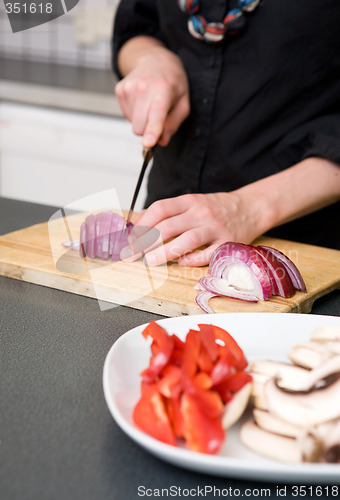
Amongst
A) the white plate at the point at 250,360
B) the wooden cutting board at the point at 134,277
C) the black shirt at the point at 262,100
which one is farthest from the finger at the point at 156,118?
the white plate at the point at 250,360

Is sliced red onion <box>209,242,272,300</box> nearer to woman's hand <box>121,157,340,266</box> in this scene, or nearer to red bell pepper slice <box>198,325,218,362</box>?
woman's hand <box>121,157,340,266</box>

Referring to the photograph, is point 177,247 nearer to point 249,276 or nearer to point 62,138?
point 249,276

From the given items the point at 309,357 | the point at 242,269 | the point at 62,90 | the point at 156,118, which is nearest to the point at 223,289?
the point at 242,269

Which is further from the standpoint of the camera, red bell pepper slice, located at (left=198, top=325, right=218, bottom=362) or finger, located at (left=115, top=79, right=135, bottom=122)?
finger, located at (left=115, top=79, right=135, bottom=122)

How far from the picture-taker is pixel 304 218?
1300mm

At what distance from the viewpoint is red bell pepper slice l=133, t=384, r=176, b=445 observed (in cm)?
46

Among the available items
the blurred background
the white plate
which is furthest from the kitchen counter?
the white plate

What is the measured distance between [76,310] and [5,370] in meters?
0.20

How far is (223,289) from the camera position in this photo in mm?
876

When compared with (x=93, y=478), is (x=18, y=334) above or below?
below

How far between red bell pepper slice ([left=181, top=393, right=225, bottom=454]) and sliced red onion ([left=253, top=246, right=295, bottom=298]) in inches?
16.8


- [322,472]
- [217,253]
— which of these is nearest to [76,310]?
[217,253]

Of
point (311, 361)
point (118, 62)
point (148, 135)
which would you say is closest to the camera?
point (311, 361)

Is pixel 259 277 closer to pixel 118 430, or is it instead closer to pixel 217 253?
pixel 217 253
